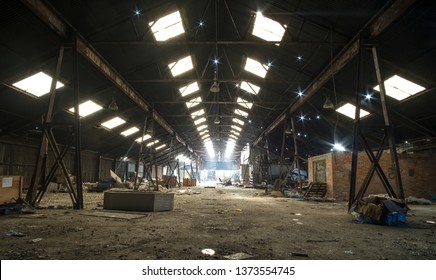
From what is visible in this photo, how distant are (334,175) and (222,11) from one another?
916 centimetres

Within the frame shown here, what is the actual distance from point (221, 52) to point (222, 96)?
5220 millimetres

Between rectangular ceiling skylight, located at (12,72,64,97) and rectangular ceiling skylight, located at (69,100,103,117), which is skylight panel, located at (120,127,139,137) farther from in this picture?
rectangular ceiling skylight, located at (12,72,64,97)

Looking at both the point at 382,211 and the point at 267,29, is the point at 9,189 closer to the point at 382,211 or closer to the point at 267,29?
the point at 382,211

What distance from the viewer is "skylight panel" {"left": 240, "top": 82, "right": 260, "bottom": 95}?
14.9 m

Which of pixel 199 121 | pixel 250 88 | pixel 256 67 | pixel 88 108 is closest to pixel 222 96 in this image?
pixel 250 88

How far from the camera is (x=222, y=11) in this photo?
9898 mm

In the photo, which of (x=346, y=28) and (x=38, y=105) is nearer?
(x=346, y=28)

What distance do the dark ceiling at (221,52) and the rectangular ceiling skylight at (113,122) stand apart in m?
0.70

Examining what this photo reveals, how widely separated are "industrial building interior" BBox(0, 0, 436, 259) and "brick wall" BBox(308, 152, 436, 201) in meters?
0.06

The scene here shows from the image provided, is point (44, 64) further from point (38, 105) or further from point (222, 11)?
point (222, 11)

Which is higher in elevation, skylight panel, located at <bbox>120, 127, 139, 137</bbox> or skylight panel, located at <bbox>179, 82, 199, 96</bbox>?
skylight panel, located at <bbox>179, 82, 199, 96</bbox>

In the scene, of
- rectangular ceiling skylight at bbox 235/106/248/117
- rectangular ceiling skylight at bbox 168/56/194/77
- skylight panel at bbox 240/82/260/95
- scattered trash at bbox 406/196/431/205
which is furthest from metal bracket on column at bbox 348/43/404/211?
rectangular ceiling skylight at bbox 235/106/248/117

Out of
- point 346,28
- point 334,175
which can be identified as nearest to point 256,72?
point 346,28

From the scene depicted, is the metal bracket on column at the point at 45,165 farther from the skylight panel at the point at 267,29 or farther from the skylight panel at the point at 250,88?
the skylight panel at the point at 250,88
